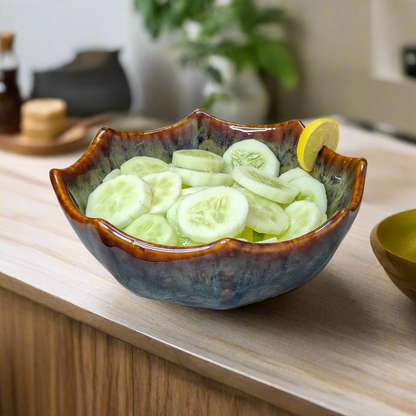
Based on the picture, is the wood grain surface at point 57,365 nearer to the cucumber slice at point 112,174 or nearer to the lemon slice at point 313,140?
the cucumber slice at point 112,174

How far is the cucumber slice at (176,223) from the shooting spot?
67cm

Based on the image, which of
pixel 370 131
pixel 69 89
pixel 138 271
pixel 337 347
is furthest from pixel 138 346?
pixel 69 89

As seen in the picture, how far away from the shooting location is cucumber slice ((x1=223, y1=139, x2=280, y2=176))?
837mm

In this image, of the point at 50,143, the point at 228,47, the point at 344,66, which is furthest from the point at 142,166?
the point at 344,66

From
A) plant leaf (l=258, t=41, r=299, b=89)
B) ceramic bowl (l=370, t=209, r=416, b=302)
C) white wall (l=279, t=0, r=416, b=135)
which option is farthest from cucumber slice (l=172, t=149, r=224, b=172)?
plant leaf (l=258, t=41, r=299, b=89)

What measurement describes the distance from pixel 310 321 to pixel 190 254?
23cm

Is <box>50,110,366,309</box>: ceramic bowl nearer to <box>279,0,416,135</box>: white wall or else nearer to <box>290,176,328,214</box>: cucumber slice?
<box>290,176,328,214</box>: cucumber slice

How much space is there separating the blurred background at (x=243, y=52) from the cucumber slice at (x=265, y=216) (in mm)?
2314

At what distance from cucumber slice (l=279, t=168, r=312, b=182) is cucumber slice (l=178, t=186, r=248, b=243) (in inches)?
5.7

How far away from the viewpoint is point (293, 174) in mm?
805

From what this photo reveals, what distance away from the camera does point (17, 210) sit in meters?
1.09

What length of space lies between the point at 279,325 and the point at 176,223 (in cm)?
19

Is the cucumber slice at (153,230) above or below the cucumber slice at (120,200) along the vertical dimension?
below

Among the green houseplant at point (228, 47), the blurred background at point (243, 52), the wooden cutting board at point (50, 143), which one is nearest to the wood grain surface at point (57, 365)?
the wooden cutting board at point (50, 143)
